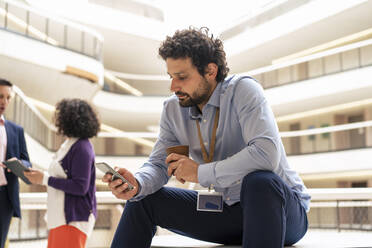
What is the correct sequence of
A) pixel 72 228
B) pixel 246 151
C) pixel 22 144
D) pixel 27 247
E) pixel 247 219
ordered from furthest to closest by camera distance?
pixel 27 247 < pixel 22 144 < pixel 72 228 < pixel 246 151 < pixel 247 219

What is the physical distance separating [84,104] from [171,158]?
1.28 m

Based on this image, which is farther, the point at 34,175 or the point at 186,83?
the point at 34,175

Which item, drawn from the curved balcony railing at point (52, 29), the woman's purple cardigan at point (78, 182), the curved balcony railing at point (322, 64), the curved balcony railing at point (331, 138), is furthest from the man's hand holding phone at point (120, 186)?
the curved balcony railing at point (322, 64)

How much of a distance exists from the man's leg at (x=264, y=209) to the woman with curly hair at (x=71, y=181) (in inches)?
51.3

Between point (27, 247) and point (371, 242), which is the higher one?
point (371, 242)

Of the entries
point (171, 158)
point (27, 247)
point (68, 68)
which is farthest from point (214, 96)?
point (68, 68)

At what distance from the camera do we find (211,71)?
177cm

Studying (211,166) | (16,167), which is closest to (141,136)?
(16,167)

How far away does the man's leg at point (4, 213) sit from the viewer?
259 centimetres

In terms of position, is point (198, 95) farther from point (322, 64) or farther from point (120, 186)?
point (322, 64)

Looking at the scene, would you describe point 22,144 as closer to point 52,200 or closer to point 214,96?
point 52,200

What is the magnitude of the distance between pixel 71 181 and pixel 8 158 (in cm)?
60

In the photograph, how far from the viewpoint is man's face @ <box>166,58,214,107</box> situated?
1.71m

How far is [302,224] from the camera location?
1.58 metres
